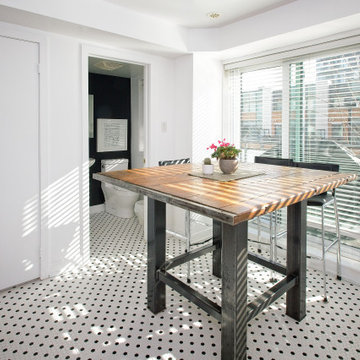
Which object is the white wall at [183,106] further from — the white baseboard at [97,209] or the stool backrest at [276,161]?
the white baseboard at [97,209]

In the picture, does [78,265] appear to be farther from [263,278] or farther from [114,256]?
[263,278]

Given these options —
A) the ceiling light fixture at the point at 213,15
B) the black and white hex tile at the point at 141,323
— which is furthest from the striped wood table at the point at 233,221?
the ceiling light fixture at the point at 213,15

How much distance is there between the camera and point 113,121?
4.98 meters

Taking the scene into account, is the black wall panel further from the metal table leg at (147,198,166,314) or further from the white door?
the metal table leg at (147,198,166,314)

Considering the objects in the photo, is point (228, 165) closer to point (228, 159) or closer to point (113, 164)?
point (228, 159)

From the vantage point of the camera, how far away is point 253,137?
3.72m

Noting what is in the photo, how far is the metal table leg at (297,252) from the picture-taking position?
2082 millimetres

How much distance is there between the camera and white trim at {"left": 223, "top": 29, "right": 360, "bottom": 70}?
9.00ft

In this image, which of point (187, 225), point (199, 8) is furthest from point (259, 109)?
point (187, 225)

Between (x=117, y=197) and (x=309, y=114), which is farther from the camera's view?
(x=117, y=197)

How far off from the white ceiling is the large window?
2.33 ft

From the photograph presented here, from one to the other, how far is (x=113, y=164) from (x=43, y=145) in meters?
2.23

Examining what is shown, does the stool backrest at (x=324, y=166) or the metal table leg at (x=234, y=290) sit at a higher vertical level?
the stool backrest at (x=324, y=166)

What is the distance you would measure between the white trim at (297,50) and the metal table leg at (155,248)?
2.18 metres
